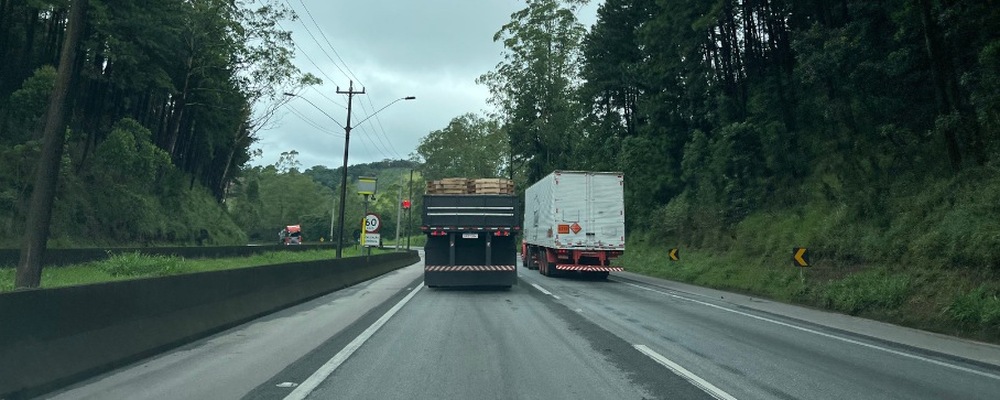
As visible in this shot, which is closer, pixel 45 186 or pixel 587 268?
pixel 45 186

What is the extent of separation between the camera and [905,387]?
23.6 ft

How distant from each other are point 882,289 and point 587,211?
37.4 ft

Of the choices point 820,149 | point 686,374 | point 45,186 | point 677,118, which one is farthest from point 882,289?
point 677,118

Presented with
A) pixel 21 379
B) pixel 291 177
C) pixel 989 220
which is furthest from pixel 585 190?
pixel 291 177

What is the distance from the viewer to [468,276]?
1939cm

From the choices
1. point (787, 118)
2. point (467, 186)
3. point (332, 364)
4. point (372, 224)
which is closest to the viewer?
point (332, 364)

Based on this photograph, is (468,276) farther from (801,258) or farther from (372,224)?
(372,224)

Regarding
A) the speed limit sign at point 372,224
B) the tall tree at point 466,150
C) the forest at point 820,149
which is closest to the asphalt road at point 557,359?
the forest at point 820,149

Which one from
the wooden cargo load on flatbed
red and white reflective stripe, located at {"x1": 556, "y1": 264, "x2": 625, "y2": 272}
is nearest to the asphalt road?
the wooden cargo load on flatbed

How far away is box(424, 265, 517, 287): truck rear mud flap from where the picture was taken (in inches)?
760

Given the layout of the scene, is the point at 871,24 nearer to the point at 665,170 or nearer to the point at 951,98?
the point at 951,98

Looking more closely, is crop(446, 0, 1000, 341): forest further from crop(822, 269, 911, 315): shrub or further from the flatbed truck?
the flatbed truck

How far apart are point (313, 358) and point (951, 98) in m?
18.3

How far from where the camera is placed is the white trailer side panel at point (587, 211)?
24375mm
